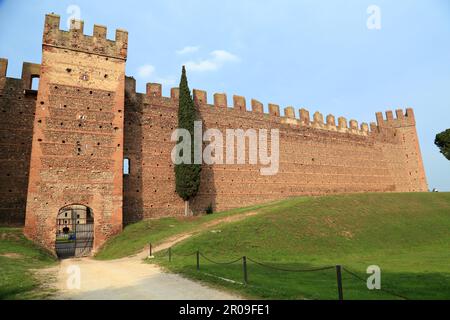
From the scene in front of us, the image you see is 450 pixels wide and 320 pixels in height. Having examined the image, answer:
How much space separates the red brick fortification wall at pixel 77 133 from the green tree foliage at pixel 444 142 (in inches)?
1787

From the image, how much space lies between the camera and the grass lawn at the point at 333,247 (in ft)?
27.8

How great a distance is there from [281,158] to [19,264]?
23.3 meters

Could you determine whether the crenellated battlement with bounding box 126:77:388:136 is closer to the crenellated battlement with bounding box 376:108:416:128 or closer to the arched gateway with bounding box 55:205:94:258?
the crenellated battlement with bounding box 376:108:416:128

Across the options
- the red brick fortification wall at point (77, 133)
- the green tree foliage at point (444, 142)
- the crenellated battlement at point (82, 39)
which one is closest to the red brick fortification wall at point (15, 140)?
the red brick fortification wall at point (77, 133)

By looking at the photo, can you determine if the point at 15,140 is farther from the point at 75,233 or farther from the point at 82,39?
the point at 82,39

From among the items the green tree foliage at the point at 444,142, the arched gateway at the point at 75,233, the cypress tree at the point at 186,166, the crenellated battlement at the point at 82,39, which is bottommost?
the arched gateway at the point at 75,233

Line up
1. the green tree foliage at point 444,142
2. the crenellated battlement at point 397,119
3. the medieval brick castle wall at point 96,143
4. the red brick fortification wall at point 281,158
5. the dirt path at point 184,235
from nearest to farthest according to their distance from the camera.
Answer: the dirt path at point 184,235 → the medieval brick castle wall at point 96,143 → the red brick fortification wall at point 281,158 → the crenellated battlement at point 397,119 → the green tree foliage at point 444,142

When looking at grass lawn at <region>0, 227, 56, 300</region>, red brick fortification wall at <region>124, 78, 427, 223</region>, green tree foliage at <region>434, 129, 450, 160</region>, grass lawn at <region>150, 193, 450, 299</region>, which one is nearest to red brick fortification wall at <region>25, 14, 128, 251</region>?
grass lawn at <region>0, 227, 56, 300</region>

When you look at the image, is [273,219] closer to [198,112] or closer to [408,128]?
[198,112]

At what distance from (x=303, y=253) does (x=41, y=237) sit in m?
14.5

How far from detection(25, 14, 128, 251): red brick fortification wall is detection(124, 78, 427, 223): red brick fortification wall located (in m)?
2.15

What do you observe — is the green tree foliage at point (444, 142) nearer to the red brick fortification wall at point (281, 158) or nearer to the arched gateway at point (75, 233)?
the red brick fortification wall at point (281, 158)

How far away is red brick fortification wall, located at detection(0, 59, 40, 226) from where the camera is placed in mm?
19672
